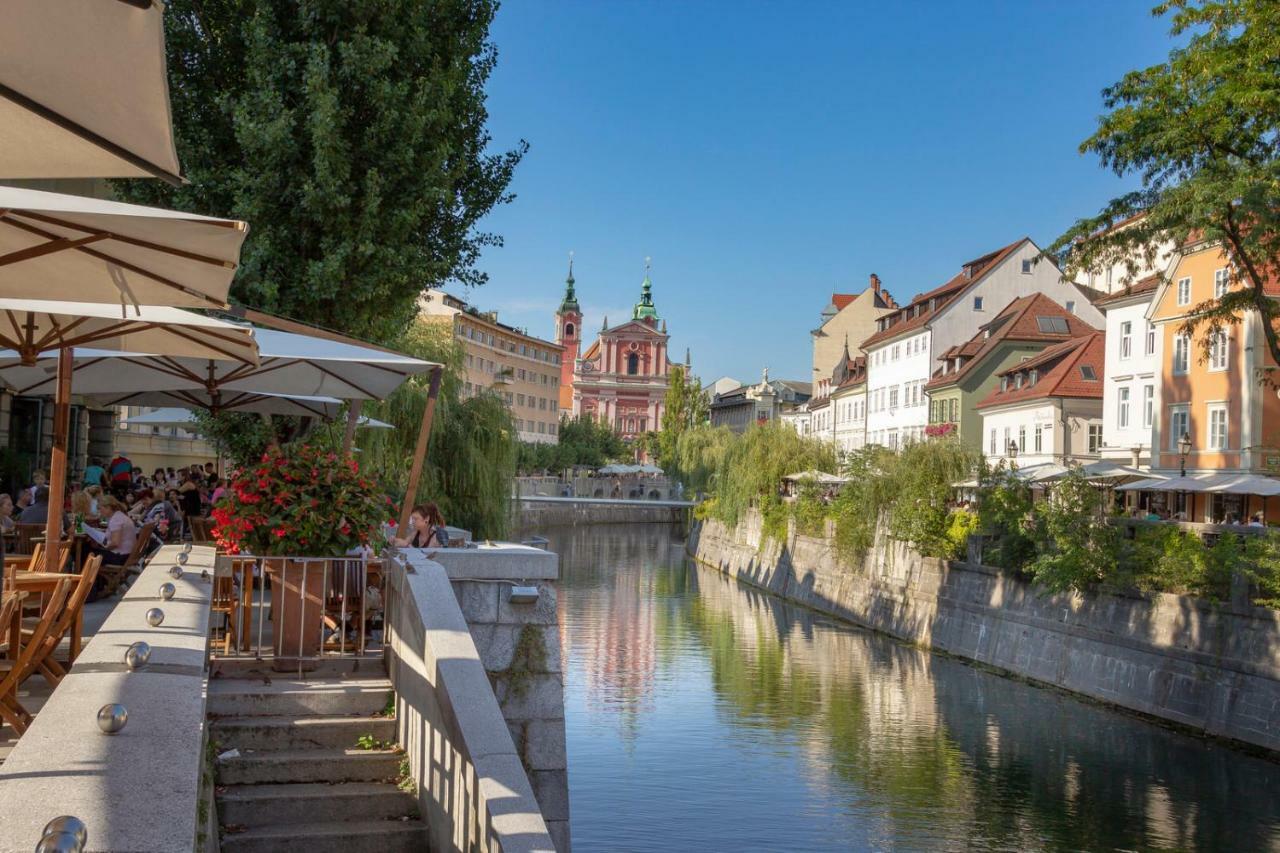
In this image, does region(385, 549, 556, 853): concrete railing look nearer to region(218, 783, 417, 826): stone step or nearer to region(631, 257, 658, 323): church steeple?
region(218, 783, 417, 826): stone step

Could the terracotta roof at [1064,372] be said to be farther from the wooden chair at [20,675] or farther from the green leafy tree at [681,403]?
the green leafy tree at [681,403]

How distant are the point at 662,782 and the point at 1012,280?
49938 millimetres

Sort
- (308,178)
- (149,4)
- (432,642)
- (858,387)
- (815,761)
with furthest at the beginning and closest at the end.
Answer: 1. (858,387)
2. (815,761)
3. (308,178)
4. (432,642)
5. (149,4)

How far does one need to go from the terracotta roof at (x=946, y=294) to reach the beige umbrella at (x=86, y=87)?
200 feet

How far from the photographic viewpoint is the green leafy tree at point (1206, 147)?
22.7 m

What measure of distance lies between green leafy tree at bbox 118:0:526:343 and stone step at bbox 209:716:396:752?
10.2 meters

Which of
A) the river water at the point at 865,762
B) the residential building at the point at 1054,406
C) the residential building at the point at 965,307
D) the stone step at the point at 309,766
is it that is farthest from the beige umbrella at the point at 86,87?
the residential building at the point at 965,307

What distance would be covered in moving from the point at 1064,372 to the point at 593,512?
4559 centimetres

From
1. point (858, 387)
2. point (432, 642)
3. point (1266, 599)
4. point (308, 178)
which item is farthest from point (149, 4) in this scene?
point (858, 387)

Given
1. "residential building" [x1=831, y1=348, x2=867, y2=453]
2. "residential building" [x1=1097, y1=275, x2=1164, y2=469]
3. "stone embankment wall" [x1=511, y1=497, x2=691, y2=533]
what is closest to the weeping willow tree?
"residential building" [x1=1097, y1=275, x2=1164, y2=469]

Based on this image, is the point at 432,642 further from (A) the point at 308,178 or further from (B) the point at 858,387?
(B) the point at 858,387

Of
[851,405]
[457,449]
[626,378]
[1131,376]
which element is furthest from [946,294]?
[626,378]

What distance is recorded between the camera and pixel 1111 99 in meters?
25.2

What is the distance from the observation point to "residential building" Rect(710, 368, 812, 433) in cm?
11831
